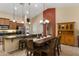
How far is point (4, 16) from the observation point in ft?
10.2

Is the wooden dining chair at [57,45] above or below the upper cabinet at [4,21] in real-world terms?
below

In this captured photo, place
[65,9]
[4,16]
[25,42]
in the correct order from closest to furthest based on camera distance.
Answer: [4,16] < [65,9] < [25,42]

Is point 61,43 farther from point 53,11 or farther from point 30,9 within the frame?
point 30,9

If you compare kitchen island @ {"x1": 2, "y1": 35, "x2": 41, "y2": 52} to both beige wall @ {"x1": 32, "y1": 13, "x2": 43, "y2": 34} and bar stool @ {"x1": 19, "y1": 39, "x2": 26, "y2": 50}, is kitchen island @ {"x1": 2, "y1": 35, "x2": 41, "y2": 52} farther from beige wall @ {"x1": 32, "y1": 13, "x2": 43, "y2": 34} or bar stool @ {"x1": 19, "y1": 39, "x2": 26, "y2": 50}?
beige wall @ {"x1": 32, "y1": 13, "x2": 43, "y2": 34}

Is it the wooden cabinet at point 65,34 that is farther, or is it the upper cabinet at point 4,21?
the wooden cabinet at point 65,34

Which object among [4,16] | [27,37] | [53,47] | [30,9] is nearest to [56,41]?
[53,47]

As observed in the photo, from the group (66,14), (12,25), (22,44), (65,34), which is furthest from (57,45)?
(12,25)

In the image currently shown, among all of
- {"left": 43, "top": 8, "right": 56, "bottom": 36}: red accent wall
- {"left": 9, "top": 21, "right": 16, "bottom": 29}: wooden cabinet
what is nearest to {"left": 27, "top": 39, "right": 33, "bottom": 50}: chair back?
{"left": 43, "top": 8, "right": 56, "bottom": 36}: red accent wall

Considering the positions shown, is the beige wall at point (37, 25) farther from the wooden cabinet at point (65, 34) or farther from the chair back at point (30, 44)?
the wooden cabinet at point (65, 34)

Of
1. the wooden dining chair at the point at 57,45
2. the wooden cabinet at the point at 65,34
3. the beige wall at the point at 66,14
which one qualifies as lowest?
the wooden dining chair at the point at 57,45

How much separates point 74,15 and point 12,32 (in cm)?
214

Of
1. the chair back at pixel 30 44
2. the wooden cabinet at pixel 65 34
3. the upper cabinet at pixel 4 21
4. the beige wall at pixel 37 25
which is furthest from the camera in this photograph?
the wooden cabinet at pixel 65 34

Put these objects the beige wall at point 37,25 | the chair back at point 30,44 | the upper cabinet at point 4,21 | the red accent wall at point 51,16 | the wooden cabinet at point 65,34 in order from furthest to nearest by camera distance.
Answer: the wooden cabinet at point 65,34, the chair back at point 30,44, the red accent wall at point 51,16, the beige wall at point 37,25, the upper cabinet at point 4,21

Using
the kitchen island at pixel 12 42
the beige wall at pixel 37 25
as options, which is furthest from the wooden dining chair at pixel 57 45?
the kitchen island at pixel 12 42
